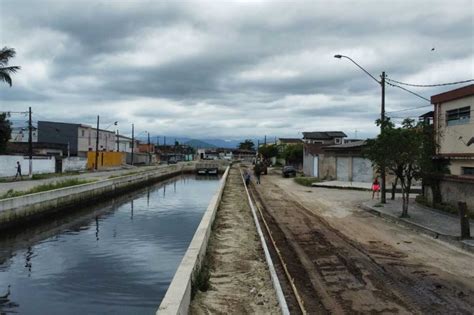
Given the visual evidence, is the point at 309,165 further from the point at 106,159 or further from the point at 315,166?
the point at 106,159

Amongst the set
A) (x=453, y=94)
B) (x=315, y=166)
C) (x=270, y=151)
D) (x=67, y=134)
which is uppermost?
(x=67, y=134)

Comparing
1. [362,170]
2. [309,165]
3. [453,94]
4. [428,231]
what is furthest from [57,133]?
[428,231]

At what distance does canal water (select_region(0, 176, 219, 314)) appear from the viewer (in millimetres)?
11930

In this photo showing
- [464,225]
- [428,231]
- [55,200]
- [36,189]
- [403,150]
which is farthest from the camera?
[55,200]

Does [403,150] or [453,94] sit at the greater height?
[453,94]

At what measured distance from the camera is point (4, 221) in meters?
21.6

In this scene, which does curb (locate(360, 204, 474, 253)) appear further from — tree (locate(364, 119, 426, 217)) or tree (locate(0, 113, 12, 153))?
tree (locate(0, 113, 12, 153))

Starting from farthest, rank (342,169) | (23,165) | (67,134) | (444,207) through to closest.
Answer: (67,134) → (23,165) → (342,169) → (444,207)

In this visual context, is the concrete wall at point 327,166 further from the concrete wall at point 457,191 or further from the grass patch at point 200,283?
the grass patch at point 200,283

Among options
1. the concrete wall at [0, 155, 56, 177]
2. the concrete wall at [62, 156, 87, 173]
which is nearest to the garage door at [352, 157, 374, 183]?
the concrete wall at [0, 155, 56, 177]

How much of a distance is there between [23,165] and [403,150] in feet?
125

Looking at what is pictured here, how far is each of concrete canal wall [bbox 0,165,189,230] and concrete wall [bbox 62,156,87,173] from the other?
1406 cm

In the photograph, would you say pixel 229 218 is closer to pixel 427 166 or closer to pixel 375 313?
pixel 427 166

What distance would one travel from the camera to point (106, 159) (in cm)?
8231
